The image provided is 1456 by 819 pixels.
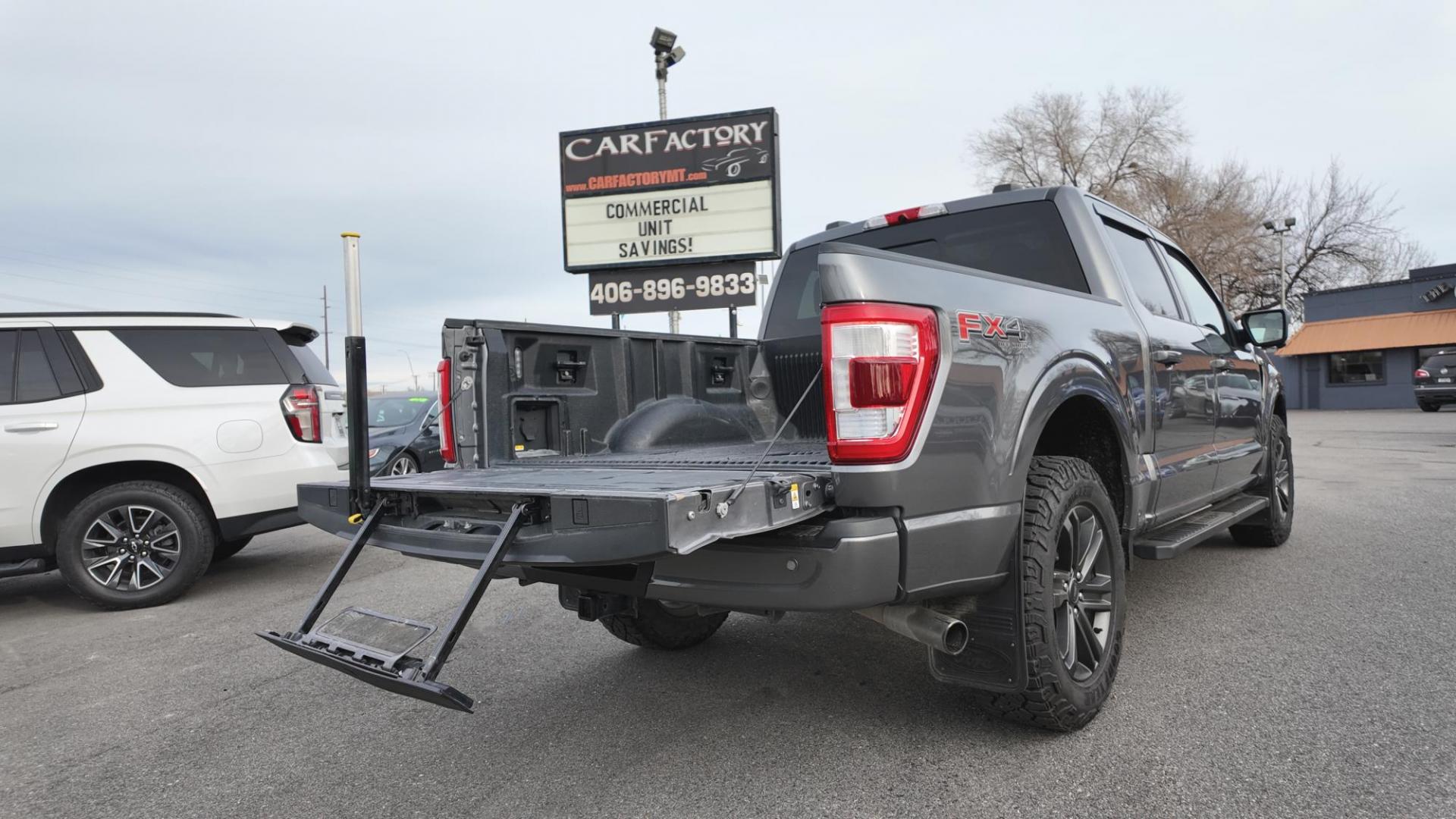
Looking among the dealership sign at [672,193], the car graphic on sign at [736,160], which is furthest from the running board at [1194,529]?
the car graphic on sign at [736,160]

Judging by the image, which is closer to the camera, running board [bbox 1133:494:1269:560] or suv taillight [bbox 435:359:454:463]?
suv taillight [bbox 435:359:454:463]

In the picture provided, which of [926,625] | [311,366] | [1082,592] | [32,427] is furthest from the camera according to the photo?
[311,366]

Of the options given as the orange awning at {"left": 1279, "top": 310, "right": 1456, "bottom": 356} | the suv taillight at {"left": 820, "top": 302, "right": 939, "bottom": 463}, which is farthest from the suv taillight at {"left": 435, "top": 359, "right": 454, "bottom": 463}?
the orange awning at {"left": 1279, "top": 310, "right": 1456, "bottom": 356}

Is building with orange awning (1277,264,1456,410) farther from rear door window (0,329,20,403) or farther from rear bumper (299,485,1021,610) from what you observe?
rear door window (0,329,20,403)

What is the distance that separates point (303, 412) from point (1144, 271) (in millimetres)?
5240

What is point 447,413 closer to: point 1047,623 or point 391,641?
point 391,641

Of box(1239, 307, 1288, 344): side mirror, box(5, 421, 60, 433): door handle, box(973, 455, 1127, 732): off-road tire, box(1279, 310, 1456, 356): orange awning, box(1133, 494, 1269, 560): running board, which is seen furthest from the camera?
box(1279, 310, 1456, 356): orange awning

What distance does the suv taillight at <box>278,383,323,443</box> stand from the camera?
5.69 m

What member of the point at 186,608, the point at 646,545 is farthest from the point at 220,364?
the point at 646,545

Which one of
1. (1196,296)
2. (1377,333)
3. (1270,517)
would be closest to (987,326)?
(1196,296)

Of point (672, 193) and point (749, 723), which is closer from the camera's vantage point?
point (749, 723)

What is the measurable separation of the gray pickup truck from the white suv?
2.62 m

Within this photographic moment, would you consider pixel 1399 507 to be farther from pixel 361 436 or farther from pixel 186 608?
pixel 186 608

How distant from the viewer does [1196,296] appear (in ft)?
15.8
